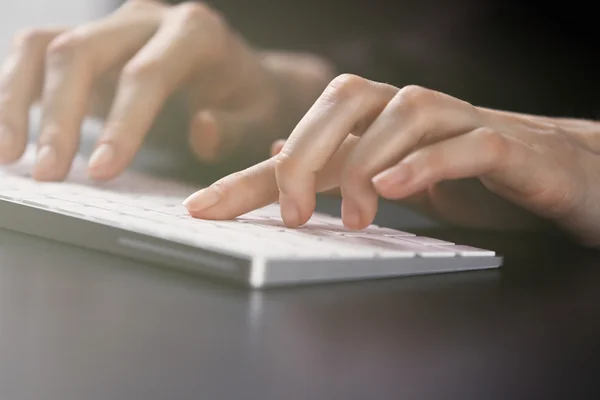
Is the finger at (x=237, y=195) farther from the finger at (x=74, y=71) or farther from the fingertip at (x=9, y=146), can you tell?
the fingertip at (x=9, y=146)

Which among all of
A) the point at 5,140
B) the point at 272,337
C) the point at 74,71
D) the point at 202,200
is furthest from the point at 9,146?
the point at 272,337

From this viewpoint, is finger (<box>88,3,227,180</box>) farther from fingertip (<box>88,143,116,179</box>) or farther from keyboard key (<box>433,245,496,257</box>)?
keyboard key (<box>433,245,496,257</box>)

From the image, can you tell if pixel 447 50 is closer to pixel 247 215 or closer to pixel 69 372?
pixel 247 215

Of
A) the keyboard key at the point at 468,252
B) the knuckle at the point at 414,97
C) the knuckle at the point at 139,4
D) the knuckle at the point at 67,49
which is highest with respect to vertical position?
the knuckle at the point at 139,4

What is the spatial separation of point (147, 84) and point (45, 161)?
0.62 ft

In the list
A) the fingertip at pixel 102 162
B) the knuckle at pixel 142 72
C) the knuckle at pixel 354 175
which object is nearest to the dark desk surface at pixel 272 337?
the knuckle at pixel 354 175

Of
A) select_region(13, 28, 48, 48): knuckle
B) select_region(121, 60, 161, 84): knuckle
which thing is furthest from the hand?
select_region(13, 28, 48, 48): knuckle

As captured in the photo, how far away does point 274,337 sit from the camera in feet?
1.11

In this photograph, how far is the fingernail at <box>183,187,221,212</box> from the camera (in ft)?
1.82

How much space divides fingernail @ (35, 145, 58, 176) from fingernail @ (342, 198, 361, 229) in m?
0.39

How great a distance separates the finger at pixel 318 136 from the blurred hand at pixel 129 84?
12.0 inches

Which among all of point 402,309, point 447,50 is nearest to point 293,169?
point 402,309

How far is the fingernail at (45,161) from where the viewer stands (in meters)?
0.79

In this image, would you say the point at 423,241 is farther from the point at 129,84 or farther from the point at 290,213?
the point at 129,84
